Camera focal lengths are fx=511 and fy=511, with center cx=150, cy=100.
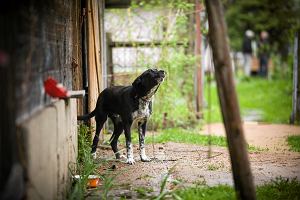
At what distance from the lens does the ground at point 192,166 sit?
639cm

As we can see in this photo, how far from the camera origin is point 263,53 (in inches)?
926

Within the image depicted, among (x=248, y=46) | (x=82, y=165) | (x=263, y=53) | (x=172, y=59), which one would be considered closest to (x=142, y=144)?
(x=82, y=165)

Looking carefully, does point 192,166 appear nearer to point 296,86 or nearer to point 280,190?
point 280,190

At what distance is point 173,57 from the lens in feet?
38.2

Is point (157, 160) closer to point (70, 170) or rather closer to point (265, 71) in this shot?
point (70, 170)

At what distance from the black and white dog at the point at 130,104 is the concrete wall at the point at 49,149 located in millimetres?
1396

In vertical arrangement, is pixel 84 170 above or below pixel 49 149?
below

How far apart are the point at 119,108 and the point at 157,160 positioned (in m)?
1.00

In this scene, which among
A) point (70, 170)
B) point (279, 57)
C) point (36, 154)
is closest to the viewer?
point (36, 154)

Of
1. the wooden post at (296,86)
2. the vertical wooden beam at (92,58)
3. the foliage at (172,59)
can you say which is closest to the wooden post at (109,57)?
the foliage at (172,59)

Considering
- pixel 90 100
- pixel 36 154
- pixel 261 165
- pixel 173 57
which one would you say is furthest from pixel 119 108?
pixel 173 57

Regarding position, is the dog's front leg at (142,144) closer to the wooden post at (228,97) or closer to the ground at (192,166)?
the ground at (192,166)

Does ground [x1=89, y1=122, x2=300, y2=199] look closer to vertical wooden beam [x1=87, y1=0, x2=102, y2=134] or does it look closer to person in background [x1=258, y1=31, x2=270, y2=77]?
vertical wooden beam [x1=87, y1=0, x2=102, y2=134]

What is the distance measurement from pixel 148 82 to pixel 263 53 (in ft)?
55.7
